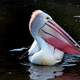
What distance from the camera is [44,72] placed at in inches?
437

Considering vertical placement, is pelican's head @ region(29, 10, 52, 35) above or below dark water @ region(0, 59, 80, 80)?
above

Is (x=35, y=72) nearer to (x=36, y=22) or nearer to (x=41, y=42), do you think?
(x=41, y=42)

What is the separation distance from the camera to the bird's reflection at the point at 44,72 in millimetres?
10664

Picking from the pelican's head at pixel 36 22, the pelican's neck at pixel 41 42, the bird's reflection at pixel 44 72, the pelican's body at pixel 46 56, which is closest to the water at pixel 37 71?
the bird's reflection at pixel 44 72

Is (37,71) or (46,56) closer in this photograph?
(37,71)

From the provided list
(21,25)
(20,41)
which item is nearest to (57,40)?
(20,41)

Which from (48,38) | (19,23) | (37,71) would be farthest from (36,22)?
(19,23)

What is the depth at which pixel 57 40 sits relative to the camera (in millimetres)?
11852

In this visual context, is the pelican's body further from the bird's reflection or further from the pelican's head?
the pelican's head

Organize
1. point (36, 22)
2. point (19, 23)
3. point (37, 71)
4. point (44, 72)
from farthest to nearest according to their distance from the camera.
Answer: point (19, 23)
point (36, 22)
point (37, 71)
point (44, 72)

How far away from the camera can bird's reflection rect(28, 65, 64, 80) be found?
10.7 m

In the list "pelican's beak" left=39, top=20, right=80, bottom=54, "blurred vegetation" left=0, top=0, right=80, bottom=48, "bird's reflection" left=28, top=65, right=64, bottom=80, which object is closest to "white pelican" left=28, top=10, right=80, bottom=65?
"pelican's beak" left=39, top=20, right=80, bottom=54

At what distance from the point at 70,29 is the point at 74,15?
211 inches

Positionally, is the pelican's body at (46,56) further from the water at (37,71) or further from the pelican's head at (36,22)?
the pelican's head at (36,22)
